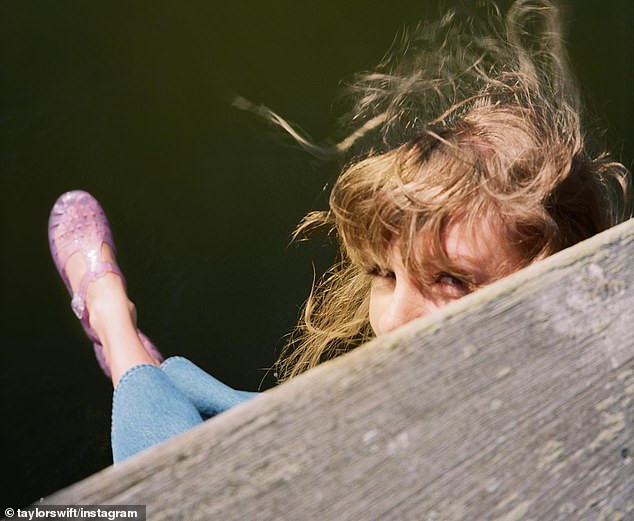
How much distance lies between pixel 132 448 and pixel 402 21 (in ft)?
4.48

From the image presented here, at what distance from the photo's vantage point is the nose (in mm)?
1253

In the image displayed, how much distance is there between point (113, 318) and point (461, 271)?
963 mm

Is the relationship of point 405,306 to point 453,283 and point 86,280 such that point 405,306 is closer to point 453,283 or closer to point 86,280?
point 453,283

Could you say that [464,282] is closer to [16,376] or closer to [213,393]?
[213,393]

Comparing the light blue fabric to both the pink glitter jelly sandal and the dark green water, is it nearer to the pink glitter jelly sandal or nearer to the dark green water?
the pink glitter jelly sandal

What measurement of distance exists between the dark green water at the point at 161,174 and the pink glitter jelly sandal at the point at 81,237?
0.17ft

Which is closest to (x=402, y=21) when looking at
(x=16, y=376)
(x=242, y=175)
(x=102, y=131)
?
(x=242, y=175)

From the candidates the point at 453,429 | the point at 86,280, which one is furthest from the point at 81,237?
the point at 453,429

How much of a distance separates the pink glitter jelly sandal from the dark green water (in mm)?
51

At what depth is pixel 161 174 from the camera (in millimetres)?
2148

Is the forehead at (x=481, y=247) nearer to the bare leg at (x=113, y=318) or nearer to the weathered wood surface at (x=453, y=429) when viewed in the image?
the weathered wood surface at (x=453, y=429)

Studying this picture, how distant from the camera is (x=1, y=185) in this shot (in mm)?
2043

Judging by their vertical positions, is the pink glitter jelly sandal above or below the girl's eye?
above

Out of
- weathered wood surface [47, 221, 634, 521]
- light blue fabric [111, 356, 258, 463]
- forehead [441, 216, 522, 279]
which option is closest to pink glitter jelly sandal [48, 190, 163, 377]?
light blue fabric [111, 356, 258, 463]
